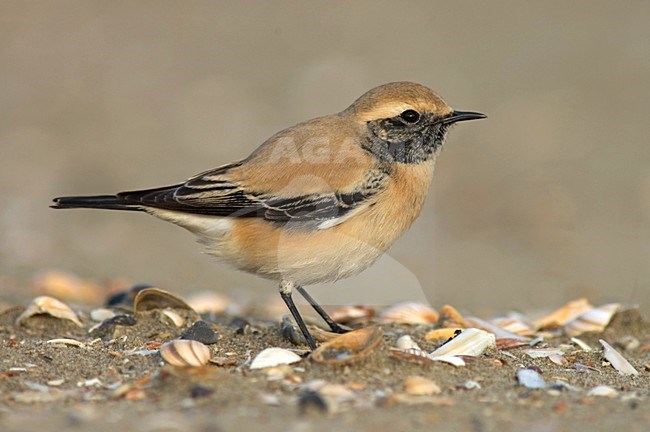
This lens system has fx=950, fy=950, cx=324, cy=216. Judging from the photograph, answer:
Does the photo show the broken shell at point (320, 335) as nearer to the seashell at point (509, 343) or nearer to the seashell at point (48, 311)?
the seashell at point (509, 343)

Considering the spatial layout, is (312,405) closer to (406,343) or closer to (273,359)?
(273,359)

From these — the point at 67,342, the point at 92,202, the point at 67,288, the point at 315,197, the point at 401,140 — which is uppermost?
the point at 401,140

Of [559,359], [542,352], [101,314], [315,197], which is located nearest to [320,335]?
[315,197]

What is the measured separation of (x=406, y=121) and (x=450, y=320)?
1617mm

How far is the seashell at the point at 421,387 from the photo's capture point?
513cm

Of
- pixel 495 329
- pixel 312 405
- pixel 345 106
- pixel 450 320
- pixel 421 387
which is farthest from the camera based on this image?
pixel 345 106

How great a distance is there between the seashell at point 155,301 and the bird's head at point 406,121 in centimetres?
190

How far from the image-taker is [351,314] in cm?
809

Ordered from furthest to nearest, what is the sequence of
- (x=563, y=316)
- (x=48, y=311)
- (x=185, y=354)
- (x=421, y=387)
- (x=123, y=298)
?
(x=123, y=298) → (x=563, y=316) → (x=48, y=311) → (x=185, y=354) → (x=421, y=387)

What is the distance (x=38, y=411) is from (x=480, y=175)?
10.8 meters

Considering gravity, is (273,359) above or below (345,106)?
below

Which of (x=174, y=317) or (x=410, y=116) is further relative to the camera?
(x=410, y=116)

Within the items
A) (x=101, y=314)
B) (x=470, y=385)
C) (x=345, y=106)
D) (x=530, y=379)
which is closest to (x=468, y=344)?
(x=530, y=379)

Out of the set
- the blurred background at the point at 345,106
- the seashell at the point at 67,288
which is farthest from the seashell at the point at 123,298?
the blurred background at the point at 345,106
